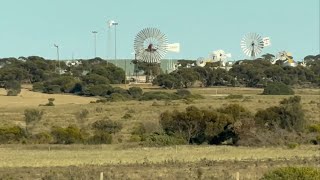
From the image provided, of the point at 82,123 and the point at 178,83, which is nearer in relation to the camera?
the point at 82,123

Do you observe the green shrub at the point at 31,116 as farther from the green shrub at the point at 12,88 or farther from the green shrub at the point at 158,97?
the green shrub at the point at 12,88

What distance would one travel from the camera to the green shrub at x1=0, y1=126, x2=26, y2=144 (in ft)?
165

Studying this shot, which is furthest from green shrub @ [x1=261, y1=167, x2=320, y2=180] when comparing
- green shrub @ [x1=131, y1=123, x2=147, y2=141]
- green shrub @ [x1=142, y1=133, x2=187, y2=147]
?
green shrub @ [x1=131, y1=123, x2=147, y2=141]

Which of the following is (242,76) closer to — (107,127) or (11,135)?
(107,127)

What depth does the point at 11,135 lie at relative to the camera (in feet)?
166

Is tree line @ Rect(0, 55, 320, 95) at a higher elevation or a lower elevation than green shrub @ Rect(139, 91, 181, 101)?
higher

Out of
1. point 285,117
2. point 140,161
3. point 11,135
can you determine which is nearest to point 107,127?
point 11,135

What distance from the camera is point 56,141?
49.8 meters

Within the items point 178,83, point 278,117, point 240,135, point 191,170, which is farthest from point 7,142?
point 178,83

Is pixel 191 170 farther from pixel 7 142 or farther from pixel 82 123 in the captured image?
pixel 82 123

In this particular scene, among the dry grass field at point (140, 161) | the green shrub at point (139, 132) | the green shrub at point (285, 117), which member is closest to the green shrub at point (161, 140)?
the dry grass field at point (140, 161)

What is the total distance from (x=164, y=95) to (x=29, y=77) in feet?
187

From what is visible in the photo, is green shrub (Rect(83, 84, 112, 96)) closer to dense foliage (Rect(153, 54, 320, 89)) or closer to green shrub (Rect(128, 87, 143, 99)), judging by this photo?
green shrub (Rect(128, 87, 143, 99))

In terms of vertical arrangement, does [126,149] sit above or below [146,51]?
below
